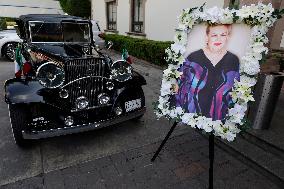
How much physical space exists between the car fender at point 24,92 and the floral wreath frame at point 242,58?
5.43 ft

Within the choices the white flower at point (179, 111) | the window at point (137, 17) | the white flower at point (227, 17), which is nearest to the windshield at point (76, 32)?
the white flower at point (179, 111)

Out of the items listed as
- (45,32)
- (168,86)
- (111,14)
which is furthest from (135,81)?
(111,14)

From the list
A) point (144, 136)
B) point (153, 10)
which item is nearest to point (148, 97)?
point (144, 136)

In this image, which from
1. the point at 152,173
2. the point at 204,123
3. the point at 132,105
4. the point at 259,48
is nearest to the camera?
the point at 259,48

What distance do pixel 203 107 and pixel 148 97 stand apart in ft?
9.51

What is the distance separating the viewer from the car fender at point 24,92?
2840 millimetres

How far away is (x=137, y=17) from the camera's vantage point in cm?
1121

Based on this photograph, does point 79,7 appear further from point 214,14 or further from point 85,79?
point 214,14

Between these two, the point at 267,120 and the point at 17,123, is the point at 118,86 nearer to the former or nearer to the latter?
the point at 17,123

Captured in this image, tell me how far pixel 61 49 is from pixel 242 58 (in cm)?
293

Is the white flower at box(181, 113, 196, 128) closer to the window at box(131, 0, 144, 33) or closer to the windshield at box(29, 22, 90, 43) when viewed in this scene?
the windshield at box(29, 22, 90, 43)

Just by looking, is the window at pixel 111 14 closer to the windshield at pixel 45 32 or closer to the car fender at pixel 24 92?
the windshield at pixel 45 32

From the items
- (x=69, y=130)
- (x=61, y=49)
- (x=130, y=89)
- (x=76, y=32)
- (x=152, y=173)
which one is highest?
(x=76, y=32)

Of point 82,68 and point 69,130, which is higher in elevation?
point 82,68
